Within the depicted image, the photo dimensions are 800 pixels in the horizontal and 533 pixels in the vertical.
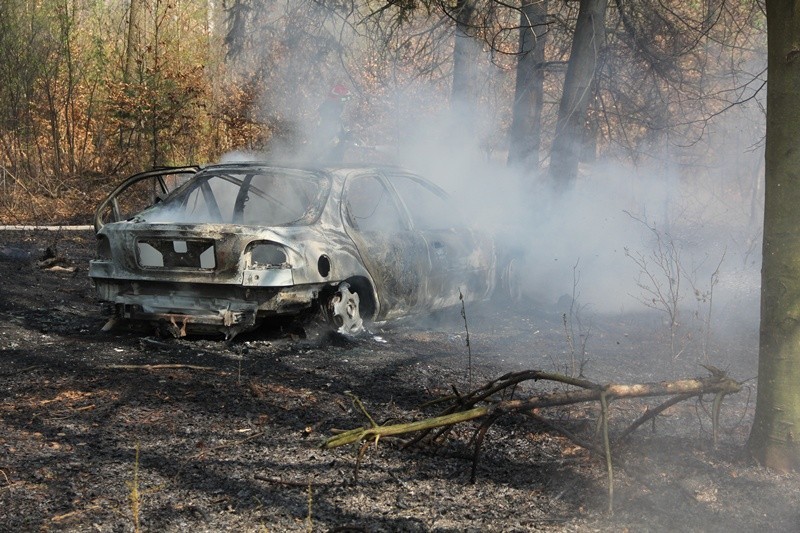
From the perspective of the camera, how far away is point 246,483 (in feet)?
13.1

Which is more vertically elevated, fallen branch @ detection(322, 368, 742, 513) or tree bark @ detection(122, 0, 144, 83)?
tree bark @ detection(122, 0, 144, 83)

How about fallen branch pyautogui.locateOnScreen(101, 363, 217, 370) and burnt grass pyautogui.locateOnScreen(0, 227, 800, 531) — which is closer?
burnt grass pyautogui.locateOnScreen(0, 227, 800, 531)

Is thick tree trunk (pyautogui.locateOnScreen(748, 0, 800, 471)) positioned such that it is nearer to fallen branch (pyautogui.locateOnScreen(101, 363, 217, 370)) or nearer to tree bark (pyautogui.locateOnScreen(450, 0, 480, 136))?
fallen branch (pyautogui.locateOnScreen(101, 363, 217, 370))

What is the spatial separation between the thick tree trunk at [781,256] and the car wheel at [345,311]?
353cm

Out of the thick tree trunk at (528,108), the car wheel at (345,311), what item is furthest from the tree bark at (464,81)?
the car wheel at (345,311)

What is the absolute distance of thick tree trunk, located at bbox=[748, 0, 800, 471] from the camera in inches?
164

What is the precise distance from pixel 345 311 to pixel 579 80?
6779 mm

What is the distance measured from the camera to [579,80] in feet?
40.9

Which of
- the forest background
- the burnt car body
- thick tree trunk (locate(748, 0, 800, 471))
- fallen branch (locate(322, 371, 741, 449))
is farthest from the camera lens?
the forest background

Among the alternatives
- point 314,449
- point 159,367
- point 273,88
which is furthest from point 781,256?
point 273,88

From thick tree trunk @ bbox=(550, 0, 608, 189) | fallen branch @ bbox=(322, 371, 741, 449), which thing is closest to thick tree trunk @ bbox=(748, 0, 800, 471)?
fallen branch @ bbox=(322, 371, 741, 449)

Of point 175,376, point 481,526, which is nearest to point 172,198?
point 175,376

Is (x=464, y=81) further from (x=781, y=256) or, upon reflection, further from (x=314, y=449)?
(x=314, y=449)

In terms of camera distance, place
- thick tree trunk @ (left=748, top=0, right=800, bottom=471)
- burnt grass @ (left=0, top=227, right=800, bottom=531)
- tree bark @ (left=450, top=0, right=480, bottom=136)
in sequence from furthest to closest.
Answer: tree bark @ (left=450, top=0, right=480, bottom=136)
thick tree trunk @ (left=748, top=0, right=800, bottom=471)
burnt grass @ (left=0, top=227, right=800, bottom=531)
